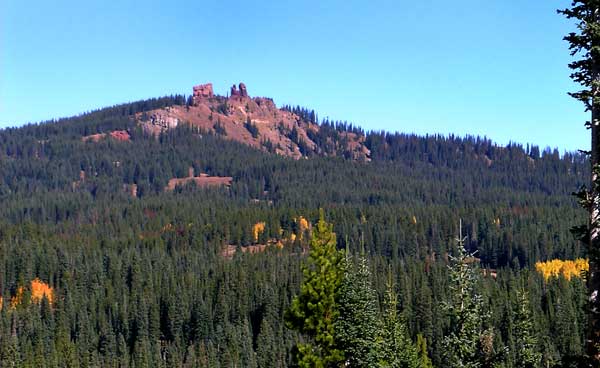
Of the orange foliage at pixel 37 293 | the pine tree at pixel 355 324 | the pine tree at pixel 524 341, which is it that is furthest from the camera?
the orange foliage at pixel 37 293

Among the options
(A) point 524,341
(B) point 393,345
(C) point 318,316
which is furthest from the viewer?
(B) point 393,345

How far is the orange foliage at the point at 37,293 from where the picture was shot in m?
158

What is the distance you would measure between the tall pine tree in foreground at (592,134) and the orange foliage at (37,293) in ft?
496

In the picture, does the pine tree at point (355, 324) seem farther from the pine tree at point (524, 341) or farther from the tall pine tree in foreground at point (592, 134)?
the tall pine tree in foreground at point (592, 134)

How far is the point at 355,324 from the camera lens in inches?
1496

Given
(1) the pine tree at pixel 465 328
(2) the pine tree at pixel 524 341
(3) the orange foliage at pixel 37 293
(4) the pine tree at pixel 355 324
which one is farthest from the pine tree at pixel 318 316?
(3) the orange foliage at pixel 37 293

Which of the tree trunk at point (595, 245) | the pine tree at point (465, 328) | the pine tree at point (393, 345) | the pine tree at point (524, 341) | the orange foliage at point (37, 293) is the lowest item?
the orange foliage at point (37, 293)

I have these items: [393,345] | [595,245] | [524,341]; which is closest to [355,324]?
[524,341]

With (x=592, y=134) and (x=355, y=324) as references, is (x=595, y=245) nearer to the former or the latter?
(x=592, y=134)

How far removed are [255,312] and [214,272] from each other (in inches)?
934

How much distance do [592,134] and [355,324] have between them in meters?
21.4

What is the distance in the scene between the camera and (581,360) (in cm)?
1895

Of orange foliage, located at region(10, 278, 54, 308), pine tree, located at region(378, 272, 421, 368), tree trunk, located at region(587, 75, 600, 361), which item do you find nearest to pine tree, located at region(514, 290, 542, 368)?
pine tree, located at region(378, 272, 421, 368)

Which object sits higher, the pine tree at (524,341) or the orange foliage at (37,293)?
the pine tree at (524,341)
